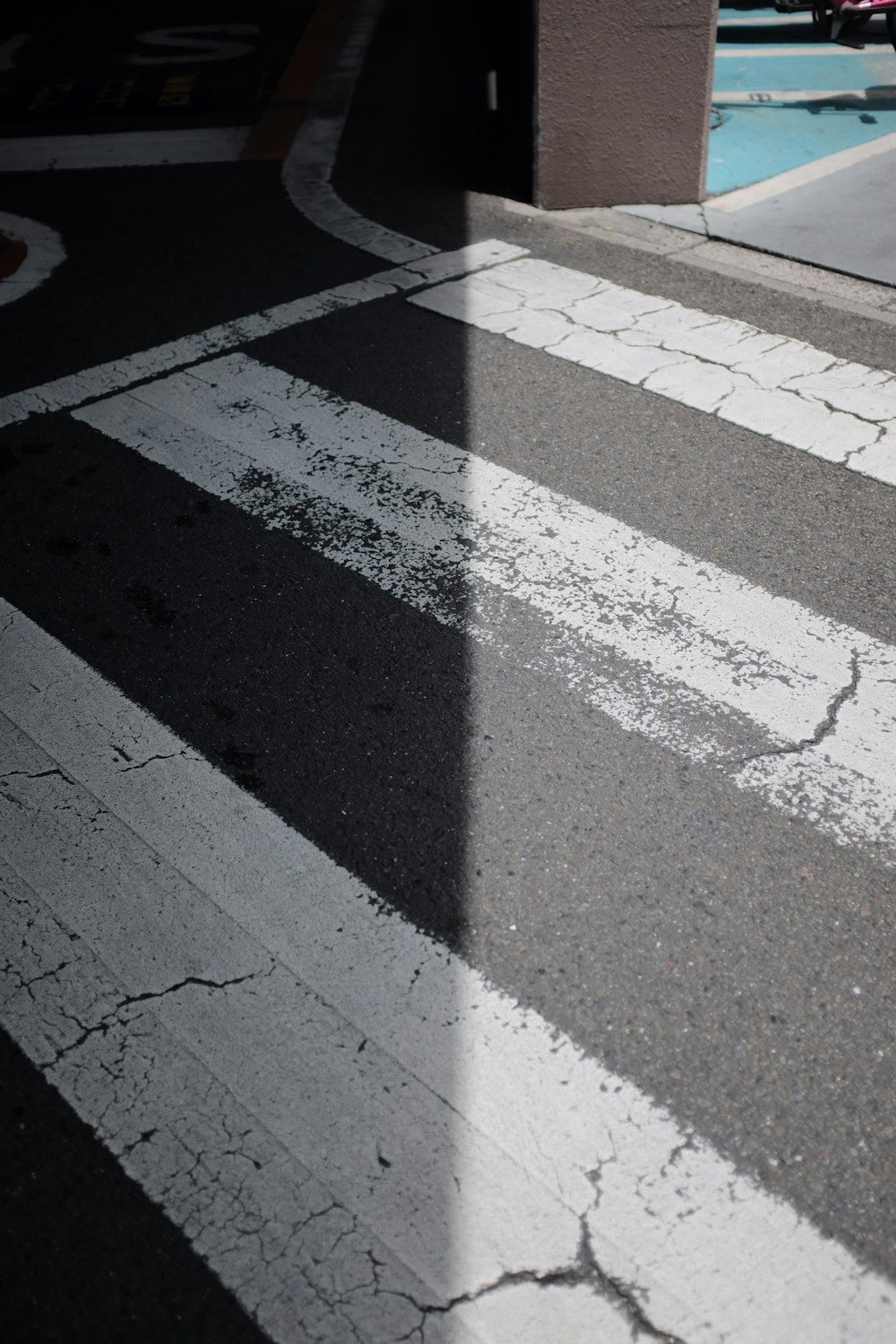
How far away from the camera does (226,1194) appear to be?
212cm

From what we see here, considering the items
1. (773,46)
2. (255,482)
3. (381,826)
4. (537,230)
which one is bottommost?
(381,826)

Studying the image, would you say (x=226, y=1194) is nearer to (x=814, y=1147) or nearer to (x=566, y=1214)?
(x=566, y=1214)

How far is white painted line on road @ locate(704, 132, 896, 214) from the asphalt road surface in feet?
5.56

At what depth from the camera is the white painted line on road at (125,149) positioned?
25.4 ft

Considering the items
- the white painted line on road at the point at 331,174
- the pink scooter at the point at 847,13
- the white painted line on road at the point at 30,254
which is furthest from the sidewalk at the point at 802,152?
the white painted line on road at the point at 30,254

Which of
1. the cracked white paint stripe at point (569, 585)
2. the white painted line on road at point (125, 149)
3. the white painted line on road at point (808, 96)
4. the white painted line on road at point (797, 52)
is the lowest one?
the cracked white paint stripe at point (569, 585)

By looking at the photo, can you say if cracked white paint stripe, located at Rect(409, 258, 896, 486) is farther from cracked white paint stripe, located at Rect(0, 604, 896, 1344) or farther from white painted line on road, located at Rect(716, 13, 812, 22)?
white painted line on road, located at Rect(716, 13, 812, 22)

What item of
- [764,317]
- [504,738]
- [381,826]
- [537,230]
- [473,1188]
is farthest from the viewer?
[537,230]

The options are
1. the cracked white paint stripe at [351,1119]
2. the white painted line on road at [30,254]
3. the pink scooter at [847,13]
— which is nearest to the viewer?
the cracked white paint stripe at [351,1119]

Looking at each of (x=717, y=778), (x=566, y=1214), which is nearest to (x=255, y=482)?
(x=717, y=778)

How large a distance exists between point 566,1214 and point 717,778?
47.5 inches

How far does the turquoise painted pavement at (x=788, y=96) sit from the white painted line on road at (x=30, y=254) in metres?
3.97

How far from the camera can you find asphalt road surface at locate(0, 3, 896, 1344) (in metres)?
Answer: 2.04

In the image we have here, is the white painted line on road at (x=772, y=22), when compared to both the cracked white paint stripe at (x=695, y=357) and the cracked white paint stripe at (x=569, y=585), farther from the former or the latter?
the cracked white paint stripe at (x=569, y=585)
